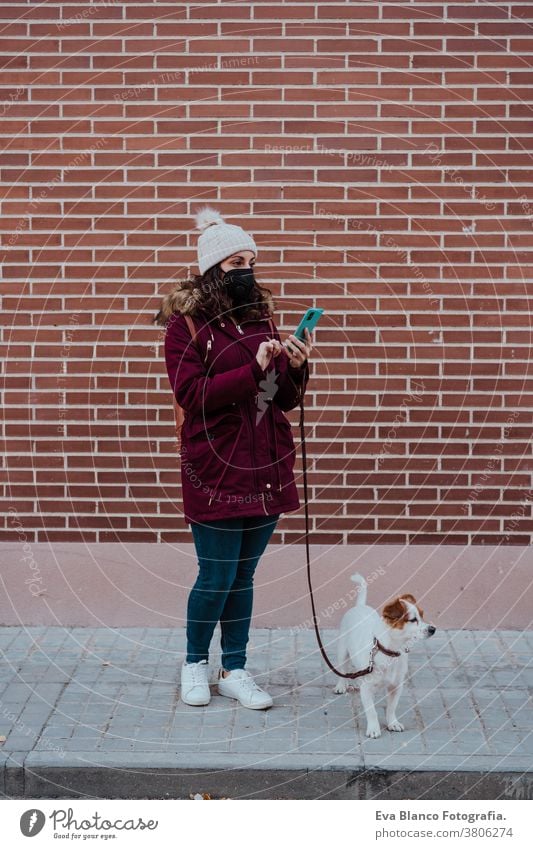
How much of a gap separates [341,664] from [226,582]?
0.63 m

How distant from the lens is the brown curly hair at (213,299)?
477 cm

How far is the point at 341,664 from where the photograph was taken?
16.4ft

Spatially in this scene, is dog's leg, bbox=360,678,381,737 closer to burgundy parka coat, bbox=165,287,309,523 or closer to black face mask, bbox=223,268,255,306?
burgundy parka coat, bbox=165,287,309,523

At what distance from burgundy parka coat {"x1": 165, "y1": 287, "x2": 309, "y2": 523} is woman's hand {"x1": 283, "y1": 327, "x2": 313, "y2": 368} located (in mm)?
125

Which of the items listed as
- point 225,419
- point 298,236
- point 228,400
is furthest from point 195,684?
point 298,236

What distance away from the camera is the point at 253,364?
4617 millimetres

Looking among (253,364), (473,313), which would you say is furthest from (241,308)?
(473,313)

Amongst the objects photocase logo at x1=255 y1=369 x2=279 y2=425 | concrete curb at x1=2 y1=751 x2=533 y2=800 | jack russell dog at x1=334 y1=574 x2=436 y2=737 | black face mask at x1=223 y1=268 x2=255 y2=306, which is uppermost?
black face mask at x1=223 y1=268 x2=255 y2=306

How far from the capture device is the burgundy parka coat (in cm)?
471

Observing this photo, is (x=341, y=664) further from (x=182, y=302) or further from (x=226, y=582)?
(x=182, y=302)
